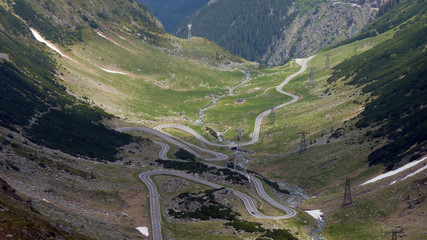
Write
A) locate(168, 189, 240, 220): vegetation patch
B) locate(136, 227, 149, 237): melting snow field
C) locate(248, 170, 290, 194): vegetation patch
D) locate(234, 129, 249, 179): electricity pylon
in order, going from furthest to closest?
locate(234, 129, 249, 179): electricity pylon → locate(248, 170, 290, 194): vegetation patch → locate(168, 189, 240, 220): vegetation patch → locate(136, 227, 149, 237): melting snow field

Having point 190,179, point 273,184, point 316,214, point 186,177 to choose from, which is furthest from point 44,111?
point 316,214

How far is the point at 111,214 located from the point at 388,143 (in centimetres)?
7154

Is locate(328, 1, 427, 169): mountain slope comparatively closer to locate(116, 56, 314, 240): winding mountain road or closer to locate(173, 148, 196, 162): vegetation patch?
locate(116, 56, 314, 240): winding mountain road

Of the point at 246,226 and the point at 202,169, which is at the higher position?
the point at 202,169

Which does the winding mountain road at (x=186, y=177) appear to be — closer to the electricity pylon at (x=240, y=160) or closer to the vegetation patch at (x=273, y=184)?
the vegetation patch at (x=273, y=184)

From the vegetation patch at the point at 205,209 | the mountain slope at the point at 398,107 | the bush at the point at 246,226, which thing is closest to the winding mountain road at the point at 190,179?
the vegetation patch at the point at 205,209

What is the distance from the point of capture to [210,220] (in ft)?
308

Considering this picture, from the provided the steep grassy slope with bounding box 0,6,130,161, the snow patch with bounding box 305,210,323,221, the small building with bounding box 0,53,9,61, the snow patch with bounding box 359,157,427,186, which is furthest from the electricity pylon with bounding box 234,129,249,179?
the small building with bounding box 0,53,9,61

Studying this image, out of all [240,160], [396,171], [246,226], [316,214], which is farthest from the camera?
[240,160]

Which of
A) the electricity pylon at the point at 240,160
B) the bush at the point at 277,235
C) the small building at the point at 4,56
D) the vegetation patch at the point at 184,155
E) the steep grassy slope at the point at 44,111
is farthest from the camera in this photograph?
the small building at the point at 4,56

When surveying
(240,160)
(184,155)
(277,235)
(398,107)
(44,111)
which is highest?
(398,107)

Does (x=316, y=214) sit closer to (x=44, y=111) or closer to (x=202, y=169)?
(x=202, y=169)

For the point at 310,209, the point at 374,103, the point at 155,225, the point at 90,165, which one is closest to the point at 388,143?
the point at 310,209

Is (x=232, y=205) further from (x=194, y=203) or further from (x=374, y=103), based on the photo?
(x=374, y=103)
